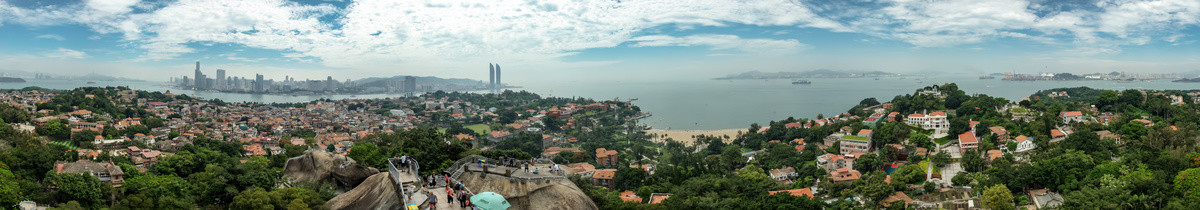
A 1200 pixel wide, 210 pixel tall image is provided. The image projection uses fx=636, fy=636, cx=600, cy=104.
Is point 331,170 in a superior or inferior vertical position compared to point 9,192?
superior

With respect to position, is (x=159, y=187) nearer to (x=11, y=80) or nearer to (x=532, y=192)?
(x=532, y=192)

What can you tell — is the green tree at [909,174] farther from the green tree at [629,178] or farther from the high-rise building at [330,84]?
the high-rise building at [330,84]

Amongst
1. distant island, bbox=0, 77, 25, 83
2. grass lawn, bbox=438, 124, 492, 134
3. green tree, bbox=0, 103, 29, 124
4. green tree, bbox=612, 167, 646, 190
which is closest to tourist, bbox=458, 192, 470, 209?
green tree, bbox=612, 167, 646, 190

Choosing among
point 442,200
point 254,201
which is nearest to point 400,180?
point 442,200

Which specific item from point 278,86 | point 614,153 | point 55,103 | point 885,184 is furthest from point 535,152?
point 278,86

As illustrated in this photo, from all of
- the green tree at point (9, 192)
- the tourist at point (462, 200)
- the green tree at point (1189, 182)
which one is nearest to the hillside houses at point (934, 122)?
the green tree at point (1189, 182)

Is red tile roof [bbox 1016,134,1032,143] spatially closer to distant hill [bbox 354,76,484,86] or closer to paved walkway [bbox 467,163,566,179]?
paved walkway [bbox 467,163,566,179]
